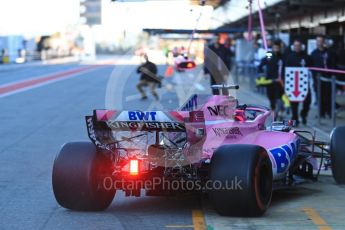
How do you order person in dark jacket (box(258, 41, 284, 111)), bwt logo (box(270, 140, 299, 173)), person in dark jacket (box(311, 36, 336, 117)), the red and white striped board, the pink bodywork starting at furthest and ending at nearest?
person in dark jacket (box(311, 36, 336, 117)) → person in dark jacket (box(258, 41, 284, 111)) → the red and white striped board → bwt logo (box(270, 140, 299, 173)) → the pink bodywork

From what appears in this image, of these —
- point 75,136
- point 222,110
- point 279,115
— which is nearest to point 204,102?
point 222,110

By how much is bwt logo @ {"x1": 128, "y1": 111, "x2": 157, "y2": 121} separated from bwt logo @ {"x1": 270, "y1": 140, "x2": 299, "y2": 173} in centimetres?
158

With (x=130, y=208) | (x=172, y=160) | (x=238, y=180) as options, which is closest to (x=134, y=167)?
(x=172, y=160)

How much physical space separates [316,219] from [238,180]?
0.94 m

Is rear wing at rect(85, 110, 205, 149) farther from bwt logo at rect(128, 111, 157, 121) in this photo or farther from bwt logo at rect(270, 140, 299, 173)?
bwt logo at rect(270, 140, 299, 173)

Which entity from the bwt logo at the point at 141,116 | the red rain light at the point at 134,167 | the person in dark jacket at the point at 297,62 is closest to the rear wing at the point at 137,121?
the bwt logo at the point at 141,116

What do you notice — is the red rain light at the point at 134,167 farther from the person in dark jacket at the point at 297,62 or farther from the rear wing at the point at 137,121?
the person in dark jacket at the point at 297,62

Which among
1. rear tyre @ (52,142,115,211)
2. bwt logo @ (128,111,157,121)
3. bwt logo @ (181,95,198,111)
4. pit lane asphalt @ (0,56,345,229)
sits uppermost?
bwt logo @ (181,95,198,111)

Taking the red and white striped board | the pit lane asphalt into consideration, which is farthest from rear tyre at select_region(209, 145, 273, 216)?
the red and white striped board

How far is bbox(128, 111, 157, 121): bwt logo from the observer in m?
6.79

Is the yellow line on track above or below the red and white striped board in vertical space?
below

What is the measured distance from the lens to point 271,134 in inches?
317

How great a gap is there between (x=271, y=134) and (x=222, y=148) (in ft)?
4.30

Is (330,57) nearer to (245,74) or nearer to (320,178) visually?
(320,178)
